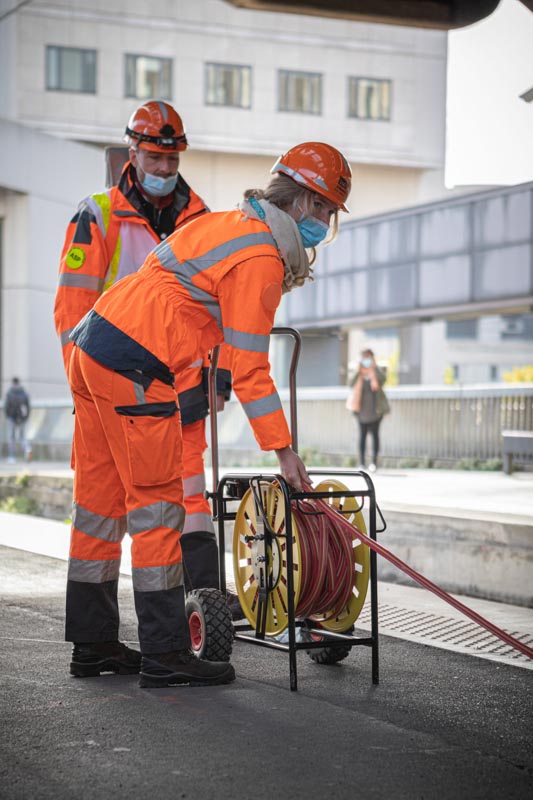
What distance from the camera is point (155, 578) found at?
442 cm

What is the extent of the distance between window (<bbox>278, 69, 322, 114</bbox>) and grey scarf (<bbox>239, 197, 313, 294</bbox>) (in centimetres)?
4288

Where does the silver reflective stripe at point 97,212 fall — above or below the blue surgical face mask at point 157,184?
below

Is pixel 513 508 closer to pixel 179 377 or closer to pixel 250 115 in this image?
pixel 179 377

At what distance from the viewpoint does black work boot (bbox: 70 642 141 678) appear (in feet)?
15.2

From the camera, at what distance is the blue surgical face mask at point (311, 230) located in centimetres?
454

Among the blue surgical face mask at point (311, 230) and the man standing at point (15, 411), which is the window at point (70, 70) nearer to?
the man standing at point (15, 411)

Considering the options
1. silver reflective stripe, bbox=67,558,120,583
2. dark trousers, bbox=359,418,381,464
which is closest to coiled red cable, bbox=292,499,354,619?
silver reflective stripe, bbox=67,558,120,583

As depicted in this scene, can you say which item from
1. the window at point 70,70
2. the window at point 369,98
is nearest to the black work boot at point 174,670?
the window at point 70,70

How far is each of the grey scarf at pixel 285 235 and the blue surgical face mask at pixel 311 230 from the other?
3.0 inches

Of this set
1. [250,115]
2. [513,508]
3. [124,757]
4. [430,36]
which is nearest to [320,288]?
[250,115]

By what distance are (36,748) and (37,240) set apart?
111 feet

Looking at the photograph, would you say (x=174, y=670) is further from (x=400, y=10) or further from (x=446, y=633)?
(x=400, y=10)

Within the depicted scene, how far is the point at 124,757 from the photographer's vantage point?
11.5 feet

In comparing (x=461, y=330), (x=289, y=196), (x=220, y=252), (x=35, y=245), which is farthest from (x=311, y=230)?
(x=461, y=330)
